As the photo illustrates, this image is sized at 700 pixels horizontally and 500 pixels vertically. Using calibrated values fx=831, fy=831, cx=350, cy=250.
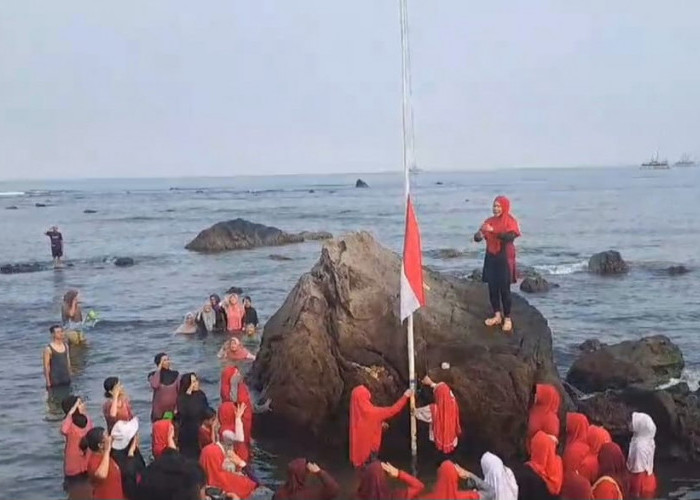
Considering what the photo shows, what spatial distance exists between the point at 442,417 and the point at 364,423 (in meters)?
1.19

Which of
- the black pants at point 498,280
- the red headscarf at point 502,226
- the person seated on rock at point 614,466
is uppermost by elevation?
the red headscarf at point 502,226

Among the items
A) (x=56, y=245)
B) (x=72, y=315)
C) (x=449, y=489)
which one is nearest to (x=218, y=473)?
(x=449, y=489)

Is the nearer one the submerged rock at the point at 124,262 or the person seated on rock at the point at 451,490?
the person seated on rock at the point at 451,490

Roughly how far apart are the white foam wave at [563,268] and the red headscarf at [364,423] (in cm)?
2656

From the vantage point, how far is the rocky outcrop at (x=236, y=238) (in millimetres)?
50844

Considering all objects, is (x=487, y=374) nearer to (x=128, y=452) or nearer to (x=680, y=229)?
(x=128, y=452)

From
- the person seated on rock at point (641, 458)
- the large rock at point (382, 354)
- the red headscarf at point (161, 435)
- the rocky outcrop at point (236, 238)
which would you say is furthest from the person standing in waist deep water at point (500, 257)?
the rocky outcrop at point (236, 238)

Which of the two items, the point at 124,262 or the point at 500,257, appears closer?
the point at 500,257

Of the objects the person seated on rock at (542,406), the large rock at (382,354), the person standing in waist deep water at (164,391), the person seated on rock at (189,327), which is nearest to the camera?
the person seated on rock at (542,406)

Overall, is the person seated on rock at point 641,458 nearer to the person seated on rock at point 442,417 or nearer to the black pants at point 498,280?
the person seated on rock at point 442,417

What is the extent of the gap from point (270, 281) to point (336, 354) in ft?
69.8

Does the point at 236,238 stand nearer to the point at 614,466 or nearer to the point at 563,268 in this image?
the point at 563,268

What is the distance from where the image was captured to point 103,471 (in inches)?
376

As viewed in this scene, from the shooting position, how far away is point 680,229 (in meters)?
58.8
